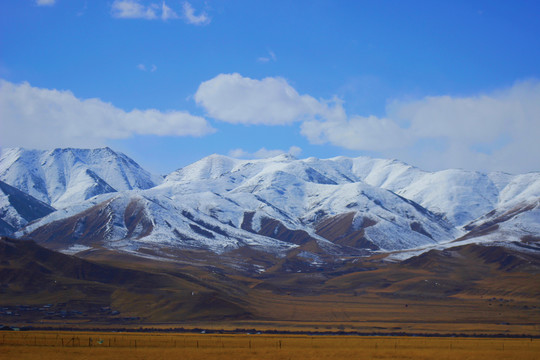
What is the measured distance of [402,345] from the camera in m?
81.2

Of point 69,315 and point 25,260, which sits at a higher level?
point 25,260

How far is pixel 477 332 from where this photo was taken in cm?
12269

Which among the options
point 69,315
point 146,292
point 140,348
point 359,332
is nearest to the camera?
point 140,348

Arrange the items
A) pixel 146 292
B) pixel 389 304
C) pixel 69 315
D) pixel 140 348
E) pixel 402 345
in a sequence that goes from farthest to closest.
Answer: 1. pixel 389 304
2. pixel 146 292
3. pixel 69 315
4. pixel 402 345
5. pixel 140 348

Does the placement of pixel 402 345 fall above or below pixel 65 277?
below

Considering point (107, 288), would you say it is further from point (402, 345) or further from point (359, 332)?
point (402, 345)

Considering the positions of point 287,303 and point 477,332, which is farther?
point 287,303

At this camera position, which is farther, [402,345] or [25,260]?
[25,260]

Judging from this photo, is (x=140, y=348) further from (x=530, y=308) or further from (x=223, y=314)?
(x=530, y=308)

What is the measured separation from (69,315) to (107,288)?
25.5 metres

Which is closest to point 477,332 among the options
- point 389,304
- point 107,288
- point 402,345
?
point 402,345

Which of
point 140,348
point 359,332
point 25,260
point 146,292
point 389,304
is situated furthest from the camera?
point 389,304

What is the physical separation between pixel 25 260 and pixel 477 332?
119669 mm

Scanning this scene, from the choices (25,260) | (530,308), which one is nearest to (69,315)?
(25,260)
